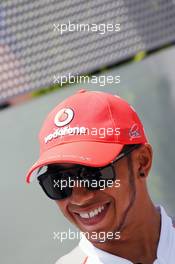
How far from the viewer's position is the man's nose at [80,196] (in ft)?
4.23

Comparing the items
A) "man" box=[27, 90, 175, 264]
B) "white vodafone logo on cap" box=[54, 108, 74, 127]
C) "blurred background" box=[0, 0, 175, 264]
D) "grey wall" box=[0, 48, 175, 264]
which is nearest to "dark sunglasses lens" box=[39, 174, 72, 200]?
"man" box=[27, 90, 175, 264]

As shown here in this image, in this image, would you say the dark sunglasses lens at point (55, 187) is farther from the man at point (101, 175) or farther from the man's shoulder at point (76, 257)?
the man's shoulder at point (76, 257)

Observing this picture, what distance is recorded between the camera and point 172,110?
227 centimetres

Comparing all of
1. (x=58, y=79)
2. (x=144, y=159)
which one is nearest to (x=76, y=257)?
(x=144, y=159)

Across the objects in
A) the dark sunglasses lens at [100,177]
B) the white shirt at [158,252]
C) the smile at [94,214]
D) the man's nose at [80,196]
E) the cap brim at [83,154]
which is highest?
the cap brim at [83,154]

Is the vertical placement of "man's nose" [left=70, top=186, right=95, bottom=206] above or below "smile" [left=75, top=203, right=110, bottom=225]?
above

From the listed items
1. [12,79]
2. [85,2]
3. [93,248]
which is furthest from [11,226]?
[85,2]

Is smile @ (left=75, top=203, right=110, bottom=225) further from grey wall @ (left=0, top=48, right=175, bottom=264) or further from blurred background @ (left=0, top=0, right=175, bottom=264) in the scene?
blurred background @ (left=0, top=0, right=175, bottom=264)

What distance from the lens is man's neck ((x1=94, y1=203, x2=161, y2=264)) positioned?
1362 millimetres

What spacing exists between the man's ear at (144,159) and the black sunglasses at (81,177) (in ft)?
0.14

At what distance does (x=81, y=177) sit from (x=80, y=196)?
4cm

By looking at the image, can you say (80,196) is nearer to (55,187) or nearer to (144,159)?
(55,187)

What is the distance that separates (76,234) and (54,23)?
0.77m

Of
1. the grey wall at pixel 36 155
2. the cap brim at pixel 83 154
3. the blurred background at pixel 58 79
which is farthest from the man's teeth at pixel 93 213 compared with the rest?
the blurred background at pixel 58 79
